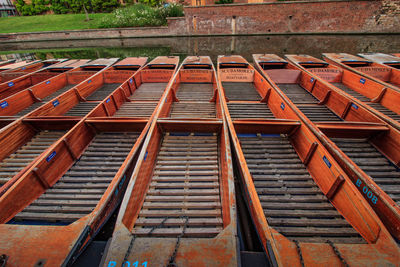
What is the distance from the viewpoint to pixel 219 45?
18.7 metres

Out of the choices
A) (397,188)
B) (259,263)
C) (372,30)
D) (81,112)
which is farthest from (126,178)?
(372,30)

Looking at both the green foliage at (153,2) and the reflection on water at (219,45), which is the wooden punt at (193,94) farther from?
Result: the green foliage at (153,2)

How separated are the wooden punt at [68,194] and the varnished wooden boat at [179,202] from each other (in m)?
0.41

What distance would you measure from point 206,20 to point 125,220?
974 inches

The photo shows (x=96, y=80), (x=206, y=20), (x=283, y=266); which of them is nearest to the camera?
(x=283, y=266)

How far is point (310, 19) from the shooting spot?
66.7 feet

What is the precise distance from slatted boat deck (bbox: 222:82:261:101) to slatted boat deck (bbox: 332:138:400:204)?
9.87 ft

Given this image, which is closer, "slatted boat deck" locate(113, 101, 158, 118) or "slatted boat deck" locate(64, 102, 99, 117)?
"slatted boat deck" locate(113, 101, 158, 118)

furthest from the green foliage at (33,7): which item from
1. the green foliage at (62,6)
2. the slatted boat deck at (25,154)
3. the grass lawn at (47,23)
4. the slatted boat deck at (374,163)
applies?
the slatted boat deck at (374,163)

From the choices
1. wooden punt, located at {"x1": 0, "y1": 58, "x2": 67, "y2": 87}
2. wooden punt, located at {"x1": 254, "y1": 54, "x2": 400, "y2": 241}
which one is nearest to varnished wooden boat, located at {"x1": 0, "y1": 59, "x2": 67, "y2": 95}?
wooden punt, located at {"x1": 0, "y1": 58, "x2": 67, "y2": 87}

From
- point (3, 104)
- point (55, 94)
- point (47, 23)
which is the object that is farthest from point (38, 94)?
point (47, 23)

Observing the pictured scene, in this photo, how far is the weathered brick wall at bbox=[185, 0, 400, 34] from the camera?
18.8 meters

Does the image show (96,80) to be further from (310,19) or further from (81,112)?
(310,19)

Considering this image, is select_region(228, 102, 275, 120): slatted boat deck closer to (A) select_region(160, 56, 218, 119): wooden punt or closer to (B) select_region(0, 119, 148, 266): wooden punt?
(A) select_region(160, 56, 218, 119): wooden punt
